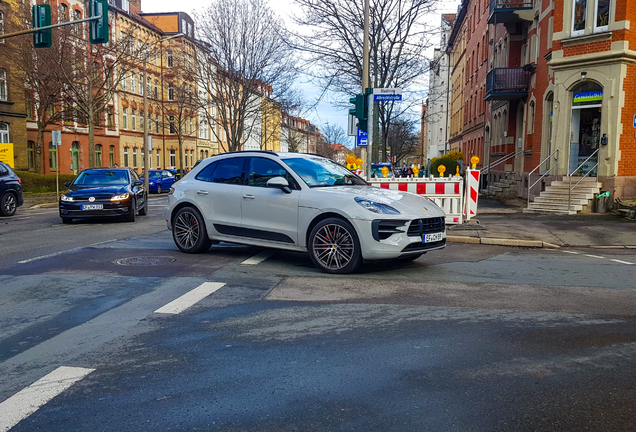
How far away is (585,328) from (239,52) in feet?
122

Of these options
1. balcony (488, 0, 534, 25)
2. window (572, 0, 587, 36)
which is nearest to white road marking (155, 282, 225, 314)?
window (572, 0, 587, 36)

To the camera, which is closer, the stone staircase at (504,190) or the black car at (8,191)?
the black car at (8,191)

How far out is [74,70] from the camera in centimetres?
3306

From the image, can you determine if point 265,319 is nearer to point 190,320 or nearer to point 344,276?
point 190,320

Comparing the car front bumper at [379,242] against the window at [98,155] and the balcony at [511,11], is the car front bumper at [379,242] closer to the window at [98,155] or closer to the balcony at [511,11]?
the balcony at [511,11]

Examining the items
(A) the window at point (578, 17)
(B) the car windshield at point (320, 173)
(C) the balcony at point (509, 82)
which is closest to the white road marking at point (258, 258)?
(B) the car windshield at point (320, 173)

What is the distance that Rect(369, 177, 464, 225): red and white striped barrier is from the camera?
1345 centimetres

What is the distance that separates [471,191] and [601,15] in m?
9.20

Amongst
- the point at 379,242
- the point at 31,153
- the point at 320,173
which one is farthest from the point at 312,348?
the point at 31,153

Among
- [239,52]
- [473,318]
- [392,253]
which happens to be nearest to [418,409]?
[473,318]

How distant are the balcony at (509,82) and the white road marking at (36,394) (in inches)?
991

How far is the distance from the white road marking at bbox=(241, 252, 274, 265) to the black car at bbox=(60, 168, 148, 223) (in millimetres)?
7018

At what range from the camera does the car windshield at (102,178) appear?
15.9 m

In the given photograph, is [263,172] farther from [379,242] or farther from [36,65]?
[36,65]
